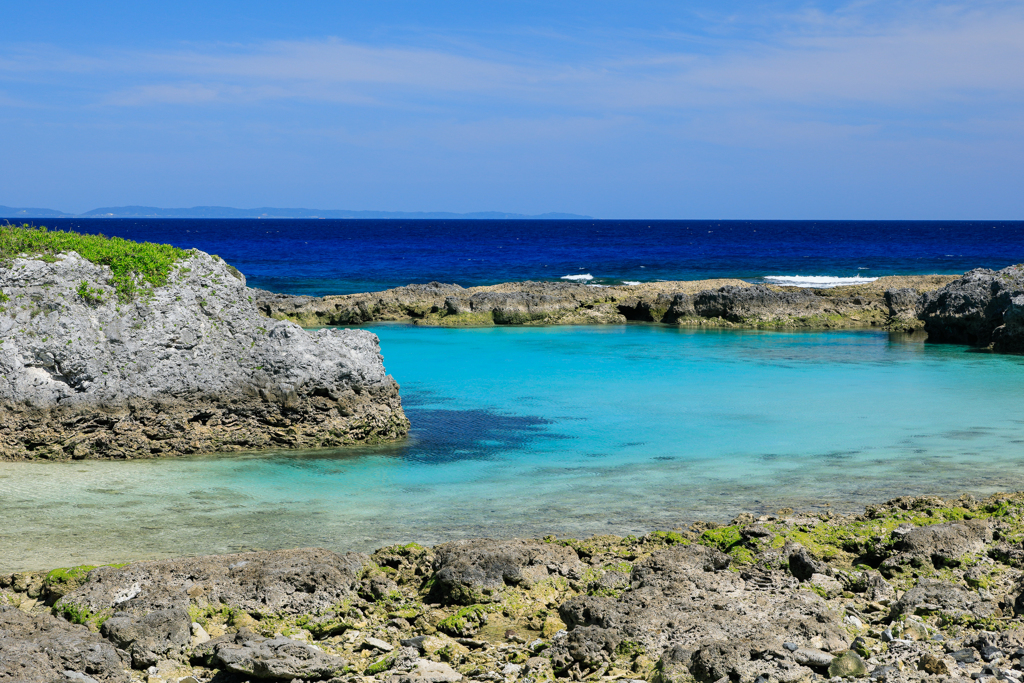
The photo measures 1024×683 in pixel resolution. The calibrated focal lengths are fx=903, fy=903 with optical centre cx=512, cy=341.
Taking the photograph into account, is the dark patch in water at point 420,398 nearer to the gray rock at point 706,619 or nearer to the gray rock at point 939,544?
the gray rock at point 706,619

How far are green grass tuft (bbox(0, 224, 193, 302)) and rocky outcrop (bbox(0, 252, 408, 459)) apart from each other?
0.10 m

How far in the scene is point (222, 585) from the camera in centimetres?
560

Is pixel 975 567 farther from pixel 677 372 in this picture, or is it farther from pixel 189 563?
pixel 677 372

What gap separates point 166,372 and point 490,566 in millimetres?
5555

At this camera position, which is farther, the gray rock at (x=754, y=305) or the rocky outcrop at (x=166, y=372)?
the gray rock at (x=754, y=305)

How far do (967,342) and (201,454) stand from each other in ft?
62.7

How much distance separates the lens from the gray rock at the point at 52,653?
14.5ft

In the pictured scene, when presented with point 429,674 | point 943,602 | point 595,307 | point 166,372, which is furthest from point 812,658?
point 595,307

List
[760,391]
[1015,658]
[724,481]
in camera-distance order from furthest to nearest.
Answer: [760,391] → [724,481] → [1015,658]

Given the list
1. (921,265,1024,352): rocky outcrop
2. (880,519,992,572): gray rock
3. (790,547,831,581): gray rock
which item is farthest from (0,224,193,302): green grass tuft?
(921,265,1024,352): rocky outcrop

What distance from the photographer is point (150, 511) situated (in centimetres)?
782

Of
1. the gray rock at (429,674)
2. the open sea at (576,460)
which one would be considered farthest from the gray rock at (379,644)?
the open sea at (576,460)

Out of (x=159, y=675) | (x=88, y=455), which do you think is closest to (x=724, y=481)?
(x=159, y=675)

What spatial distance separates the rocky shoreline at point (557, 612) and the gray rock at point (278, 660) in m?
0.01
